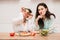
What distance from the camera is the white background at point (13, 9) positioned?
1486mm

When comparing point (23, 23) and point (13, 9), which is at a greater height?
point (13, 9)

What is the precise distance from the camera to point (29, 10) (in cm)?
142

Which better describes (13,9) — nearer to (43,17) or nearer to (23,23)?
(23,23)

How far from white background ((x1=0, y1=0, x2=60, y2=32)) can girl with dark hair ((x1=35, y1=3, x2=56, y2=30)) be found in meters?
0.07

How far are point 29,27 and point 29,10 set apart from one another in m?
0.16

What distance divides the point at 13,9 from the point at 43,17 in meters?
0.32

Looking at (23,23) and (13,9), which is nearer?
(23,23)

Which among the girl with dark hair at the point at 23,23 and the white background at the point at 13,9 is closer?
the girl with dark hair at the point at 23,23

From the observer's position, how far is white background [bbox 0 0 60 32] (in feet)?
4.88

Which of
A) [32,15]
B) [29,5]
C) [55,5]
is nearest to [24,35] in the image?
[32,15]

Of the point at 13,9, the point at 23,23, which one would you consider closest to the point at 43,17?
the point at 23,23

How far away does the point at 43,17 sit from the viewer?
1.43 m

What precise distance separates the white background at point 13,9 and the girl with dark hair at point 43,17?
74 mm

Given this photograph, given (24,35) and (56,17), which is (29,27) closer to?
(24,35)
